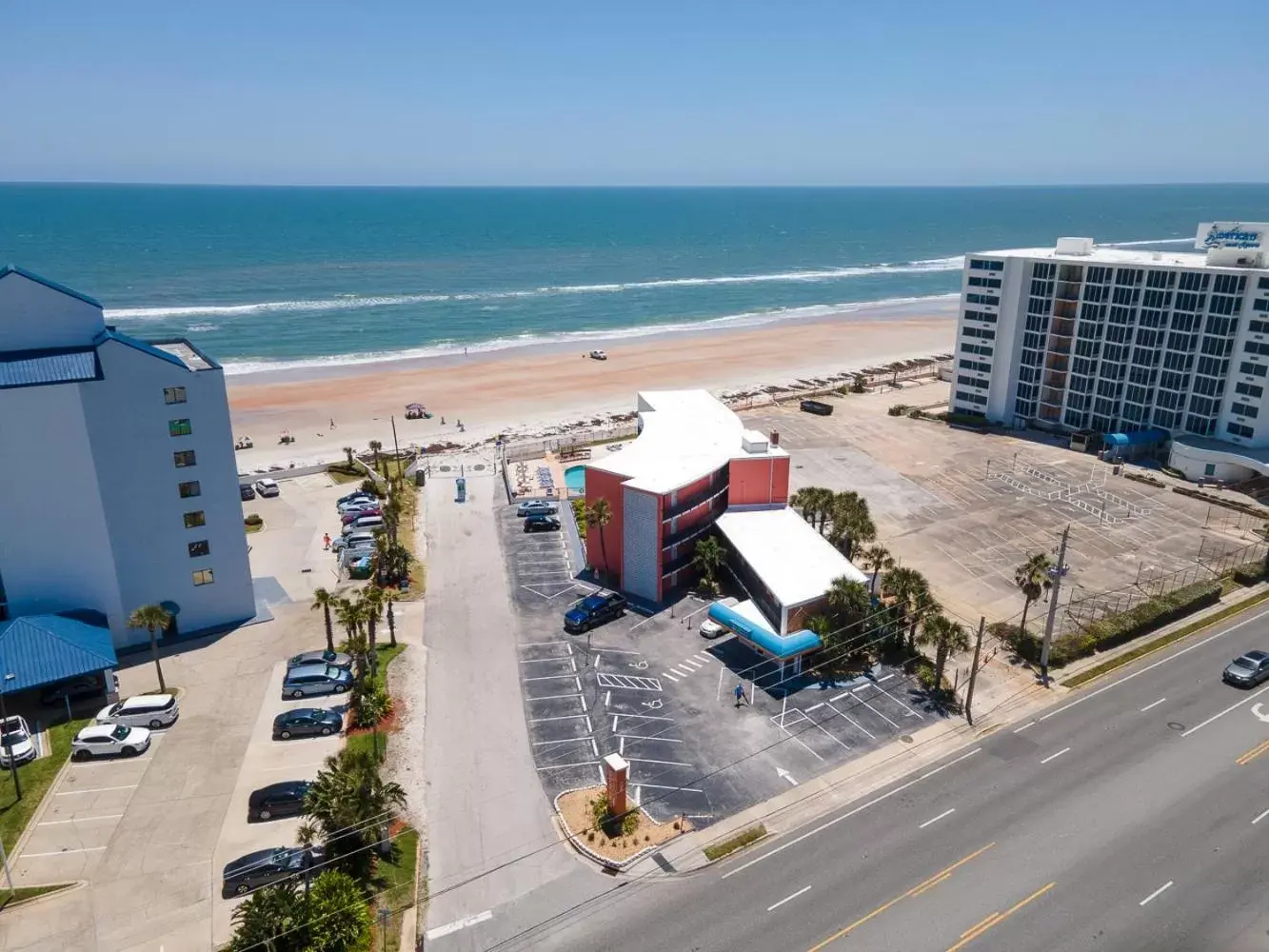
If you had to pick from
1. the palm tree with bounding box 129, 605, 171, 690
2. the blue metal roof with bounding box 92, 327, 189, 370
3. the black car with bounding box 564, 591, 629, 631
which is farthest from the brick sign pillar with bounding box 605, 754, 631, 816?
the blue metal roof with bounding box 92, 327, 189, 370

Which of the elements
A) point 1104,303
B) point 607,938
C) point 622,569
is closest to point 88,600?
point 622,569

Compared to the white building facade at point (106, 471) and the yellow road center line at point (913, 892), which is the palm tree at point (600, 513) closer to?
the white building facade at point (106, 471)

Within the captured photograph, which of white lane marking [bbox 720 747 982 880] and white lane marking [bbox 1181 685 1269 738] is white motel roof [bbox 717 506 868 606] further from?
white lane marking [bbox 1181 685 1269 738]

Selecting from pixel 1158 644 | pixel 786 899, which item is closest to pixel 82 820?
pixel 786 899

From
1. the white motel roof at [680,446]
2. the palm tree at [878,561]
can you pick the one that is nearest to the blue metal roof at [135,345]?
the white motel roof at [680,446]

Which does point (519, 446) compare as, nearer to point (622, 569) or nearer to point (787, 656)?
point (622, 569)
